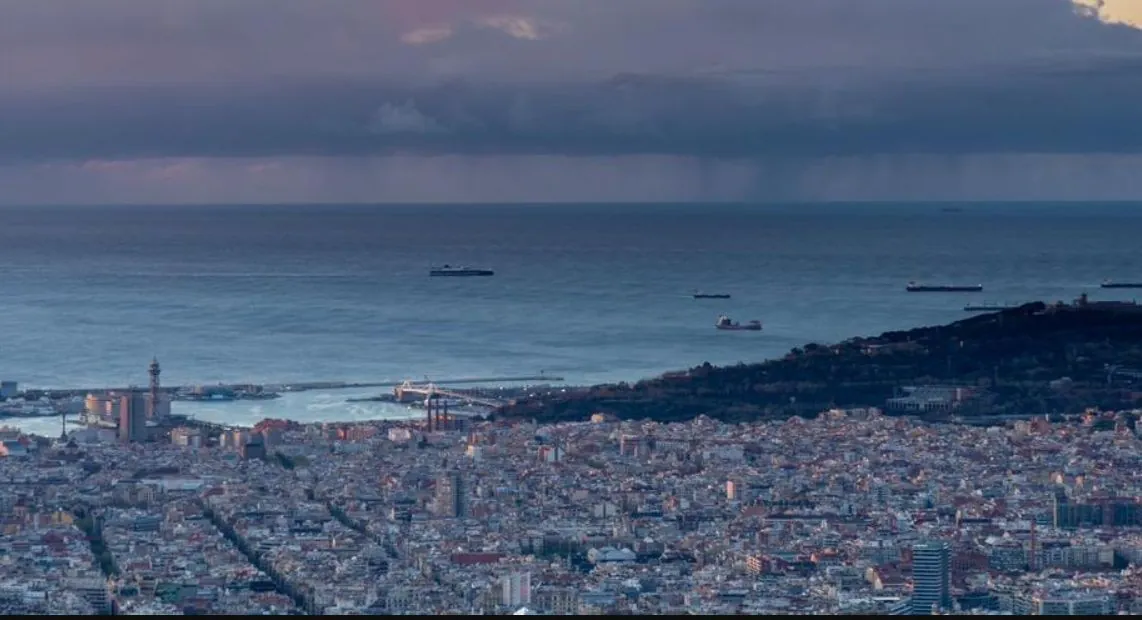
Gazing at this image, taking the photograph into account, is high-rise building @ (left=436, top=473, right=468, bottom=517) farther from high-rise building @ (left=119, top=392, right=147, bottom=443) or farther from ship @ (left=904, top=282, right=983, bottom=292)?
ship @ (left=904, top=282, right=983, bottom=292)

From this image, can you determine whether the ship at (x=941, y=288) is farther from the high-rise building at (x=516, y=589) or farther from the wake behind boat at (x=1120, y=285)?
the high-rise building at (x=516, y=589)

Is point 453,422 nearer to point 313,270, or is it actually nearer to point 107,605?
point 107,605

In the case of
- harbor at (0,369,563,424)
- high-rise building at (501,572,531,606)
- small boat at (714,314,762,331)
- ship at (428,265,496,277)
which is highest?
ship at (428,265,496,277)

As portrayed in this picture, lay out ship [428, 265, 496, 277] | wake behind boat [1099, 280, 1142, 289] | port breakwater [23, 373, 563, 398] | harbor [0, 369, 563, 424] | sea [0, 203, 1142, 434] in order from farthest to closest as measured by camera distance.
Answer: ship [428, 265, 496, 277] → wake behind boat [1099, 280, 1142, 289] → sea [0, 203, 1142, 434] → port breakwater [23, 373, 563, 398] → harbor [0, 369, 563, 424]

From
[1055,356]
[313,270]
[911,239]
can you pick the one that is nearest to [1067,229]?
[911,239]

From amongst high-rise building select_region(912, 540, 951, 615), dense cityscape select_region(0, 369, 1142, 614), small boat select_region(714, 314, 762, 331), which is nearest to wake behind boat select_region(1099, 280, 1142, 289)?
small boat select_region(714, 314, 762, 331)

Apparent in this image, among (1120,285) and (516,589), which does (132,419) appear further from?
(1120,285)

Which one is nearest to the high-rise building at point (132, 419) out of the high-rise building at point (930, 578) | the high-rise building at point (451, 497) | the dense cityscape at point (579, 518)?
the dense cityscape at point (579, 518)
